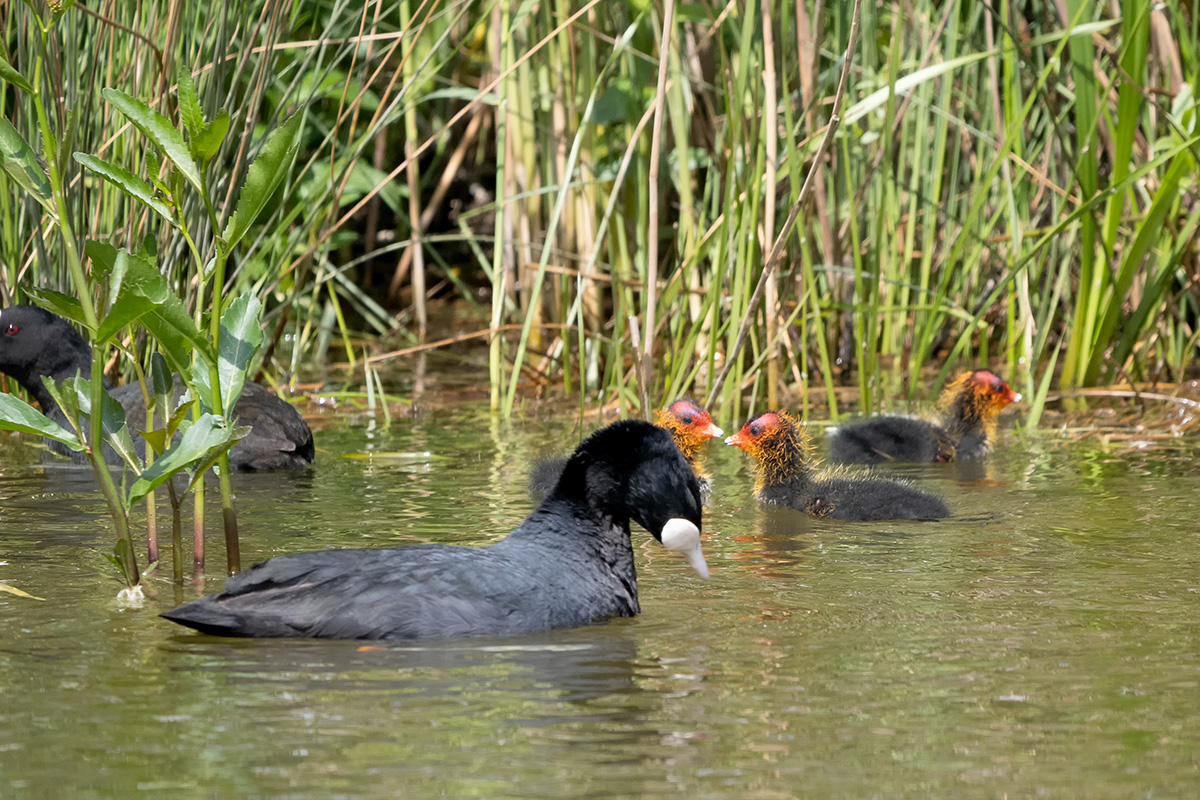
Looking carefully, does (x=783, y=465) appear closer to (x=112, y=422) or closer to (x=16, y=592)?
(x=112, y=422)

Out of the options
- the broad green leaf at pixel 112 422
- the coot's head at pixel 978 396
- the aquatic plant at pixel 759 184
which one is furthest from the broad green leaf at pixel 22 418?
the coot's head at pixel 978 396

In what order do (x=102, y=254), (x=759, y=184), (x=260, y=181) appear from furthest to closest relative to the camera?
1. (x=759, y=184)
2. (x=260, y=181)
3. (x=102, y=254)

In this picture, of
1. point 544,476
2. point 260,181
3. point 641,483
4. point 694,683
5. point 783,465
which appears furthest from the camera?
point 783,465

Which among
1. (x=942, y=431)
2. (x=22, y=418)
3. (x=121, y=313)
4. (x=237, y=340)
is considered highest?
(x=121, y=313)

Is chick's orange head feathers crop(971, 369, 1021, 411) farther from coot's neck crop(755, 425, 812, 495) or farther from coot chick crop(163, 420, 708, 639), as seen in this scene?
coot chick crop(163, 420, 708, 639)

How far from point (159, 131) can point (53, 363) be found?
139 inches

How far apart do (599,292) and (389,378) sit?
4.00 ft

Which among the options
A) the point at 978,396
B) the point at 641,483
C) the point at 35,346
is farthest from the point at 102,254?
the point at 978,396

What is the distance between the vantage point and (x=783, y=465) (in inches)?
229

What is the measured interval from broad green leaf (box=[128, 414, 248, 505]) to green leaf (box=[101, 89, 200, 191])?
533 mm

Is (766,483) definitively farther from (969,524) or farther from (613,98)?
(613,98)

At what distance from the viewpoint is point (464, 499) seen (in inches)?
222

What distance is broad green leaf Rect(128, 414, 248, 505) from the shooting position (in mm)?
3650

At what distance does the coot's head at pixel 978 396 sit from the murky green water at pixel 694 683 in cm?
174
